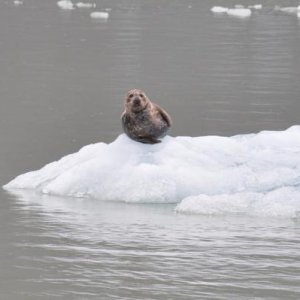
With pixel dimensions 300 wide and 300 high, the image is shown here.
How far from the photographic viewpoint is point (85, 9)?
120 feet

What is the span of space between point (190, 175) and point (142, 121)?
120cm

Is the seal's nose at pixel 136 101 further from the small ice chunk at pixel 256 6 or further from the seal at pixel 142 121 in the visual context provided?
the small ice chunk at pixel 256 6

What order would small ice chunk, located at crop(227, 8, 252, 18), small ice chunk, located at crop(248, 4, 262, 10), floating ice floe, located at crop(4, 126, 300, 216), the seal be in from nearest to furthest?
floating ice floe, located at crop(4, 126, 300, 216) < the seal < small ice chunk, located at crop(227, 8, 252, 18) < small ice chunk, located at crop(248, 4, 262, 10)

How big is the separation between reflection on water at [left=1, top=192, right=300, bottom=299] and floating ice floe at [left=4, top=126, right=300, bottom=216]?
0.23m

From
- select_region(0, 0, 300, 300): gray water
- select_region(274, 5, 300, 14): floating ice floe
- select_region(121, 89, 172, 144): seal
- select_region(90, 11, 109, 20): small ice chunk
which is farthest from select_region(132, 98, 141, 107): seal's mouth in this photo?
select_region(274, 5, 300, 14): floating ice floe

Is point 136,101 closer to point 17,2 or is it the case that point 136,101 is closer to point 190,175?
point 190,175

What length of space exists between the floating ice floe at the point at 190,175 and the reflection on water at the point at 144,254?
0.77ft

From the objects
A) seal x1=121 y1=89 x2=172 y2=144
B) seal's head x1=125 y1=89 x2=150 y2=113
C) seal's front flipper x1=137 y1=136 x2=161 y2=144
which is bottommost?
seal's front flipper x1=137 y1=136 x2=161 y2=144

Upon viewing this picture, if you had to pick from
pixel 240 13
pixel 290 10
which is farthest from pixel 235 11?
pixel 290 10

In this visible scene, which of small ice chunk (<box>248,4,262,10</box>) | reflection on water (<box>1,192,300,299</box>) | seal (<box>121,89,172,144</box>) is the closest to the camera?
reflection on water (<box>1,192,300,299</box>)

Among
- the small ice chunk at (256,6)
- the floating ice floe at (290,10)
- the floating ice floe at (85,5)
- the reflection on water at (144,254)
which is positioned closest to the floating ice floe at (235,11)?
the floating ice floe at (290,10)

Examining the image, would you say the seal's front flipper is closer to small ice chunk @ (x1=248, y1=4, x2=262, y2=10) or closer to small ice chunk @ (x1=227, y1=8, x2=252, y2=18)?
small ice chunk @ (x1=227, y1=8, x2=252, y2=18)

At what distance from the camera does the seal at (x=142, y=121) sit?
10062mm

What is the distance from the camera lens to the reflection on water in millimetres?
6434
